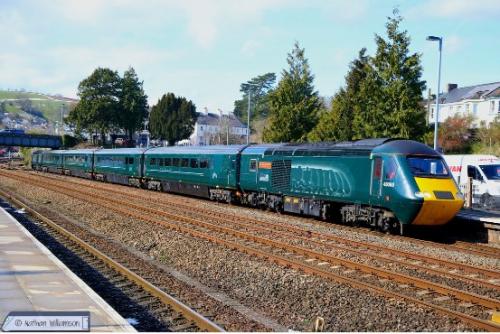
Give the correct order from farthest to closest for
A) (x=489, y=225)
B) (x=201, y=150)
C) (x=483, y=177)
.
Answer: (x=201, y=150) → (x=483, y=177) → (x=489, y=225)

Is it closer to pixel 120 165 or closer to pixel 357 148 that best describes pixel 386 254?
pixel 357 148

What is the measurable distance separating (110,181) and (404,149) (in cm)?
3531

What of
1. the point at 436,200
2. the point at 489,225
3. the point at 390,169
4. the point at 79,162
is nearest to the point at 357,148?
the point at 390,169

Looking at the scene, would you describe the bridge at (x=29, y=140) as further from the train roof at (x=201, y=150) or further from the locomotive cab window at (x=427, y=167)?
the locomotive cab window at (x=427, y=167)

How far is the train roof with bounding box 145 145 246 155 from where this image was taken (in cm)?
2863

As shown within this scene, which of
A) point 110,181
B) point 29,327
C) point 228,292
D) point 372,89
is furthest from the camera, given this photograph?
point 110,181

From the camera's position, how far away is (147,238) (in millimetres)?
17219

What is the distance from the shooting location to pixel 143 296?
10.3 metres

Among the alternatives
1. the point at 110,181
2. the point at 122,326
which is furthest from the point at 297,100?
the point at 122,326

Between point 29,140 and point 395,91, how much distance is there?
76.7 meters

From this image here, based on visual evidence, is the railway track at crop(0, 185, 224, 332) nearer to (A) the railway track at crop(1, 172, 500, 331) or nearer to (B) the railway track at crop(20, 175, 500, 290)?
(A) the railway track at crop(1, 172, 500, 331)

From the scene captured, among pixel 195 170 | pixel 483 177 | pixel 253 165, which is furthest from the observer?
pixel 195 170

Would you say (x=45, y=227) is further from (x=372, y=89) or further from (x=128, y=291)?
(x=372, y=89)

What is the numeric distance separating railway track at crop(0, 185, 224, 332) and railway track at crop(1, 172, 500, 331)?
3441 millimetres
